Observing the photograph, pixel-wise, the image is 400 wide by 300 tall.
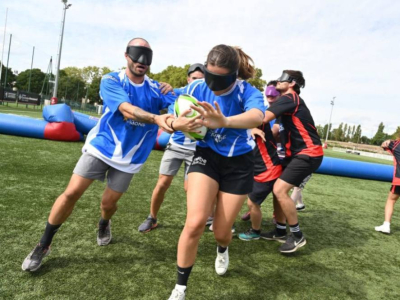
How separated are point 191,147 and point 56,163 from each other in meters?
4.28

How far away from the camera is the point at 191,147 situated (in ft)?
14.1

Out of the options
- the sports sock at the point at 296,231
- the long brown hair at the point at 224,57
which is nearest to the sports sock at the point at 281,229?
the sports sock at the point at 296,231

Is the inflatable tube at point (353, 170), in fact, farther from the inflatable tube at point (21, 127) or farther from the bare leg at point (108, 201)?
the inflatable tube at point (21, 127)

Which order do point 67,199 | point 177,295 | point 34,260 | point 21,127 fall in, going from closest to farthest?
point 177,295
point 34,260
point 67,199
point 21,127

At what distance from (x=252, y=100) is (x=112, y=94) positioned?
1361mm

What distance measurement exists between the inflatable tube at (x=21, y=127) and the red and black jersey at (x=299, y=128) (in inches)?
345

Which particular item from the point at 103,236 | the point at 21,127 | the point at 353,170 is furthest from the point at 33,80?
the point at 103,236

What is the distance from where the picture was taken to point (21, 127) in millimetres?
9945

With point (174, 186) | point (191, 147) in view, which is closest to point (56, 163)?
point (174, 186)

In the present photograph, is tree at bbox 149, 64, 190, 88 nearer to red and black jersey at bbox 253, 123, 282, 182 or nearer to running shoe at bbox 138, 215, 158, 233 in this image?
red and black jersey at bbox 253, 123, 282, 182

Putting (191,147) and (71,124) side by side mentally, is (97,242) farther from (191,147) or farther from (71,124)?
(71,124)

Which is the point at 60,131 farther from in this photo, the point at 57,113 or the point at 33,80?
the point at 33,80

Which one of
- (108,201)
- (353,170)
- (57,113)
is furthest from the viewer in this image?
(353,170)

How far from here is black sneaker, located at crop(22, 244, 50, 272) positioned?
9.00 ft
